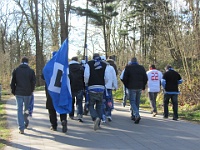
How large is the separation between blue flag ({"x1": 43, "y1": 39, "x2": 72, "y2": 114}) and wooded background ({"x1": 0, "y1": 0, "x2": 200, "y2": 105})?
7.49 meters

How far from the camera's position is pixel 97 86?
358 inches

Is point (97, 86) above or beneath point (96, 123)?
above

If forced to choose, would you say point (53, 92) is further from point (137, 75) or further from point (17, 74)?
point (137, 75)

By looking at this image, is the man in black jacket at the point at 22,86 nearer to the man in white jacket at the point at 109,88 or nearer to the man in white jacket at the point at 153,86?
the man in white jacket at the point at 109,88

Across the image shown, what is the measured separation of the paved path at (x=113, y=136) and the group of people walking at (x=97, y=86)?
314 millimetres

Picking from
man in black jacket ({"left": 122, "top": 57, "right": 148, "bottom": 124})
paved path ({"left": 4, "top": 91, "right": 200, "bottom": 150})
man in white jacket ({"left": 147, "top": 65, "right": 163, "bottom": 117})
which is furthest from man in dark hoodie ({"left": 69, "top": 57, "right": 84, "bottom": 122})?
man in white jacket ({"left": 147, "top": 65, "right": 163, "bottom": 117})

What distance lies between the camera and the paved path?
730 cm

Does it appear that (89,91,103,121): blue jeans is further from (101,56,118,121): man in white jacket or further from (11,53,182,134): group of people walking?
(101,56,118,121): man in white jacket

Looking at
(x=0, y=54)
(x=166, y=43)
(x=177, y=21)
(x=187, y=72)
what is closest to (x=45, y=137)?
(x=187, y=72)

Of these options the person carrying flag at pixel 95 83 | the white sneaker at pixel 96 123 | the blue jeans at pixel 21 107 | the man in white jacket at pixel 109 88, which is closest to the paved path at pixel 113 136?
the white sneaker at pixel 96 123

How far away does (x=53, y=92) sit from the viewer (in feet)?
27.6

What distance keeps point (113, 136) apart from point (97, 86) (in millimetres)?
1472

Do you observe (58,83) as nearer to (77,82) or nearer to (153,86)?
(77,82)

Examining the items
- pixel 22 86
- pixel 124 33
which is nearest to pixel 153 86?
pixel 22 86
